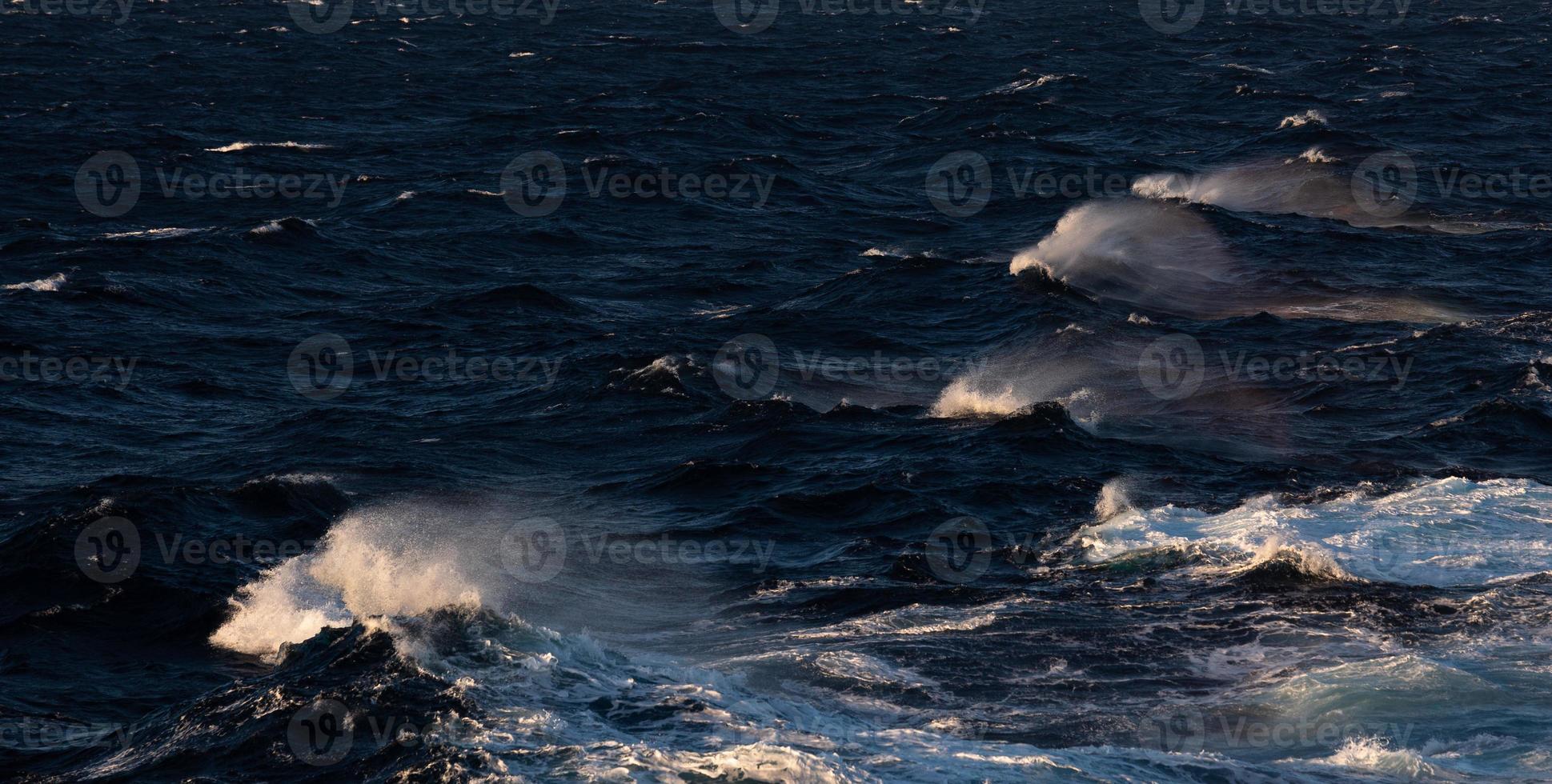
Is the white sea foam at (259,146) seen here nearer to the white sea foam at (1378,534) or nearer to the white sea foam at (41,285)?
the white sea foam at (41,285)

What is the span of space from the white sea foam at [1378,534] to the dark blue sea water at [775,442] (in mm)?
90

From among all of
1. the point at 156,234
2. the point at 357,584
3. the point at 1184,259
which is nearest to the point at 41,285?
the point at 156,234

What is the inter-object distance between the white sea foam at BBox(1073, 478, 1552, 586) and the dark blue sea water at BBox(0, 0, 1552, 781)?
A: 90 mm

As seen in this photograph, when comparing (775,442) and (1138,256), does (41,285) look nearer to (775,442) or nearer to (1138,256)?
(775,442)

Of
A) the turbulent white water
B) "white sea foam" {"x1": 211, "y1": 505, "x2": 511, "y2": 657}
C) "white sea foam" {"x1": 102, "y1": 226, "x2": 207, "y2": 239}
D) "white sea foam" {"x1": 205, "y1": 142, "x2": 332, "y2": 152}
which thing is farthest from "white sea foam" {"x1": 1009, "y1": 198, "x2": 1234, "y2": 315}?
"white sea foam" {"x1": 205, "y1": 142, "x2": 332, "y2": 152}

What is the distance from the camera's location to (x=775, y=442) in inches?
1076

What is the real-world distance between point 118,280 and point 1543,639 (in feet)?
99.3

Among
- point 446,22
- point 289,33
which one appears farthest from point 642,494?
point 446,22

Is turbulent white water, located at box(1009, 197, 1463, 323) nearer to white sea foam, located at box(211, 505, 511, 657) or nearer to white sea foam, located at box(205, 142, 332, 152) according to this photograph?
white sea foam, located at box(211, 505, 511, 657)

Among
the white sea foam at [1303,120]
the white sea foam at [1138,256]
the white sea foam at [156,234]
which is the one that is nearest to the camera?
the white sea foam at [1138,256]

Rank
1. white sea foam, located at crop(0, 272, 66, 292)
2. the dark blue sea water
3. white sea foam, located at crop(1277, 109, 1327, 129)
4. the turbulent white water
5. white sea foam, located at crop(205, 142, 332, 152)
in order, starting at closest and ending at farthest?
the dark blue sea water < the turbulent white water < white sea foam, located at crop(0, 272, 66, 292) < white sea foam, located at crop(205, 142, 332, 152) < white sea foam, located at crop(1277, 109, 1327, 129)

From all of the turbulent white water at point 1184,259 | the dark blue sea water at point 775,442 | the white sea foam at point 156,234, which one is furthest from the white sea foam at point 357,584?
the white sea foam at point 156,234

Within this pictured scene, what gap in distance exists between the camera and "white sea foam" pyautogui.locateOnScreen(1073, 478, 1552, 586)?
69.7 feet

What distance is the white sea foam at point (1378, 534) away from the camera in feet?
69.7
